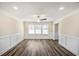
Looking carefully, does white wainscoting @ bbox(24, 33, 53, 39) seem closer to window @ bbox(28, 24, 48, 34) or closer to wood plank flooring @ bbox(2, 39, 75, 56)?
window @ bbox(28, 24, 48, 34)

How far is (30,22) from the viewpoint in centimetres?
932

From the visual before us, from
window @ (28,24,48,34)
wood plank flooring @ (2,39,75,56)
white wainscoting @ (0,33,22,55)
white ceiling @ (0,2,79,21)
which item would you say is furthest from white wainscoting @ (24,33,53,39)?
white ceiling @ (0,2,79,21)

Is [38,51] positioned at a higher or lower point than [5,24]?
lower

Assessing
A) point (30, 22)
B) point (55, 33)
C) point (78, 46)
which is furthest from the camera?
point (30, 22)

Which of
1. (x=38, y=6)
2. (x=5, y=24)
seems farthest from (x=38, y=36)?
(x=38, y=6)

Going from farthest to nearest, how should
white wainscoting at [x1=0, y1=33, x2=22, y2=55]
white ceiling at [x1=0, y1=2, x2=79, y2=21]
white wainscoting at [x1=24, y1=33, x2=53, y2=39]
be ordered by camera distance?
1. white wainscoting at [x1=24, y1=33, x2=53, y2=39]
2. white wainscoting at [x1=0, y1=33, x2=22, y2=55]
3. white ceiling at [x1=0, y1=2, x2=79, y2=21]

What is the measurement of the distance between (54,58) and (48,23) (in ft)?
28.2

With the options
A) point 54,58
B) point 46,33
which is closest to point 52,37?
point 46,33

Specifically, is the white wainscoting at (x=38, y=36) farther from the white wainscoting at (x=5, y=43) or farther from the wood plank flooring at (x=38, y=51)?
the white wainscoting at (x=5, y=43)

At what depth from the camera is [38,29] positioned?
9508 mm

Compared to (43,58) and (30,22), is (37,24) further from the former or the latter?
(43,58)

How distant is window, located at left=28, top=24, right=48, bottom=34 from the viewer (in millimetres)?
9445

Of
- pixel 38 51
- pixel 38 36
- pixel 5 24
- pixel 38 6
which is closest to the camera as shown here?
pixel 38 6

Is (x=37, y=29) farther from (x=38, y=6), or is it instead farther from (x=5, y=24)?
(x=38, y=6)
